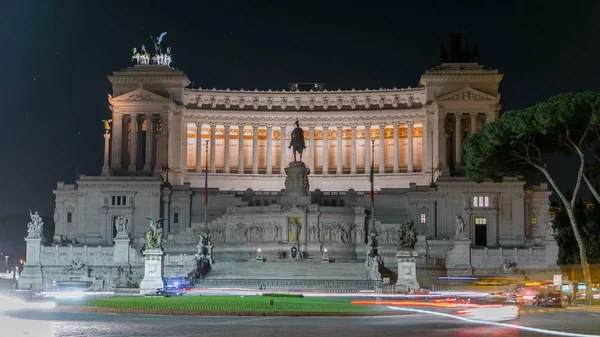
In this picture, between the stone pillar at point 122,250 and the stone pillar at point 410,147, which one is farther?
the stone pillar at point 410,147

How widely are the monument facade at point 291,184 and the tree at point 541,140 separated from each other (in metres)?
11.5

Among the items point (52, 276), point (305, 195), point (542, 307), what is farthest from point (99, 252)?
point (542, 307)

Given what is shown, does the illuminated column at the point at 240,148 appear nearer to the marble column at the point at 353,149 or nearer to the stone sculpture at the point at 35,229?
the marble column at the point at 353,149

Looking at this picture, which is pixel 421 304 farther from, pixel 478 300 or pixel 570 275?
pixel 570 275

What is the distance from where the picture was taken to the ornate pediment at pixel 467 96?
384 ft

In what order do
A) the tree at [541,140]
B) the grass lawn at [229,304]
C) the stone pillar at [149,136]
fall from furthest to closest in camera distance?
the stone pillar at [149,136] → the tree at [541,140] → the grass lawn at [229,304]

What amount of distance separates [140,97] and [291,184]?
89.8ft

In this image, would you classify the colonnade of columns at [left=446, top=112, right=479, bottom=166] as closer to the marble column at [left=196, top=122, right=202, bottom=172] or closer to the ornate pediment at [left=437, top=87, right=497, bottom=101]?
the ornate pediment at [left=437, top=87, right=497, bottom=101]

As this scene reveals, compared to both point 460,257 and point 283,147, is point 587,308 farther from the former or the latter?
point 283,147

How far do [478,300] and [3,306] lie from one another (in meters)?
26.6

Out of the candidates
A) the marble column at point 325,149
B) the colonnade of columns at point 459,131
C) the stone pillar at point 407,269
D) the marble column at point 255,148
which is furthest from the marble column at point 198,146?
the stone pillar at point 407,269

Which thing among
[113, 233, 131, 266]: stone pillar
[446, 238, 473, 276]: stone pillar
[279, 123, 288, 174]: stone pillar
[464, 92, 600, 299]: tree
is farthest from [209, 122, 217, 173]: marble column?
[464, 92, 600, 299]: tree

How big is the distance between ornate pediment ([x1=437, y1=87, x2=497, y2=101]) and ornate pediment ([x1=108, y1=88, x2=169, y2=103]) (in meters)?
34.6

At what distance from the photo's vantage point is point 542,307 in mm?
54438
